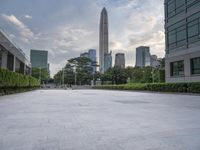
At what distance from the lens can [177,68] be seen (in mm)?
25562

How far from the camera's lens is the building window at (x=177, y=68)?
80.8 ft

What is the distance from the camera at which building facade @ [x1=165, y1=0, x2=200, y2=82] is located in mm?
22391

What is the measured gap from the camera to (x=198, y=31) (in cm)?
2212

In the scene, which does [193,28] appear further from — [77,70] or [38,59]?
[38,59]

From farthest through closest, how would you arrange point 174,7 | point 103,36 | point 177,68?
point 103,36 → point 174,7 → point 177,68

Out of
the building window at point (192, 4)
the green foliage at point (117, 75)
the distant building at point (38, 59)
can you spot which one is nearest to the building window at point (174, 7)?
the building window at point (192, 4)

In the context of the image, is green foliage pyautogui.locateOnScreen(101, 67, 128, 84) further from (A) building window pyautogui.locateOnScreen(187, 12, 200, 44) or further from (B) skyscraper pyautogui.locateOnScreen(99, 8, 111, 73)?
(B) skyscraper pyautogui.locateOnScreen(99, 8, 111, 73)

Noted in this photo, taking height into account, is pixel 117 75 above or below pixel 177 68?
above

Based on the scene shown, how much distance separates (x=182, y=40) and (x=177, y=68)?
3541 millimetres

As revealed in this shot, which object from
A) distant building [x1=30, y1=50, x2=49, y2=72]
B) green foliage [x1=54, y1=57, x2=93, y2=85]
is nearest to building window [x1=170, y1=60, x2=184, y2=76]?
green foliage [x1=54, y1=57, x2=93, y2=85]

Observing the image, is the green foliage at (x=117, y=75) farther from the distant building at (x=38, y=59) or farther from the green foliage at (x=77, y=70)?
the distant building at (x=38, y=59)

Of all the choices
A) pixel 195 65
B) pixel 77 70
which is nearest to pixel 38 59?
pixel 77 70

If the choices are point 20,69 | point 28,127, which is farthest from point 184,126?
point 20,69

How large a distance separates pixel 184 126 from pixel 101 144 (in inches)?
101
